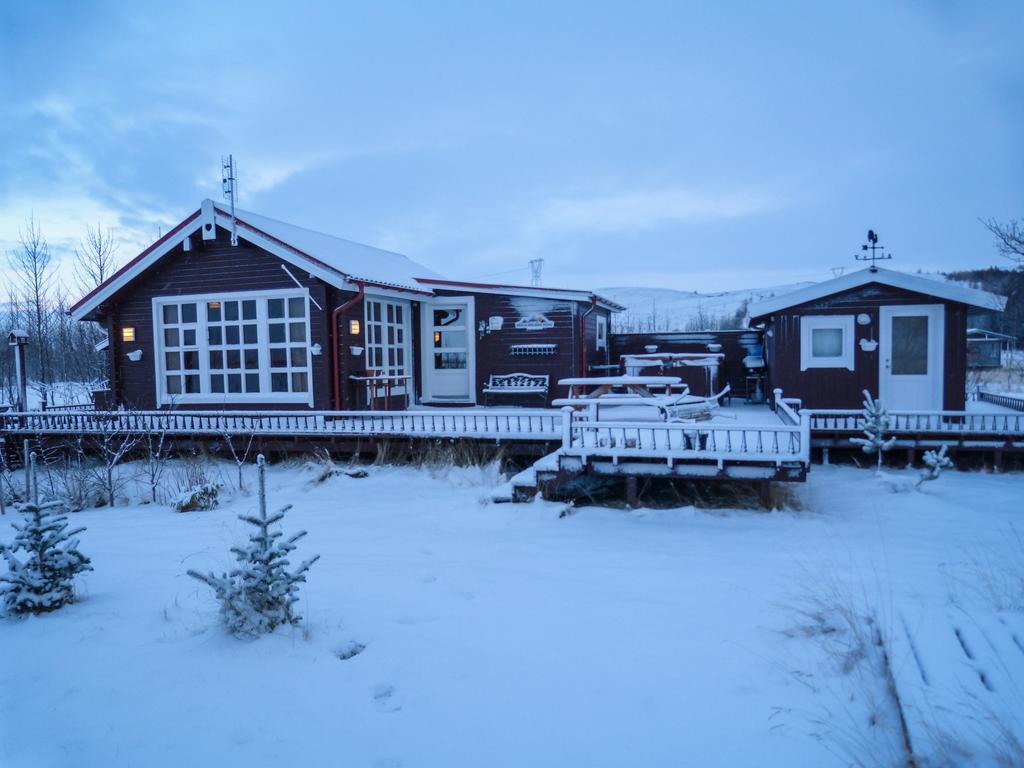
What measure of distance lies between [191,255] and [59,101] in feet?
26.3

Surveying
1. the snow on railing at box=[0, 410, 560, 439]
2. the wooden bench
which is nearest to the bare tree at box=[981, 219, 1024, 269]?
the snow on railing at box=[0, 410, 560, 439]

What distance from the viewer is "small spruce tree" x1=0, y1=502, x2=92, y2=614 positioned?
4750 millimetres

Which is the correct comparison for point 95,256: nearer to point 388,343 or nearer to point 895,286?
point 388,343

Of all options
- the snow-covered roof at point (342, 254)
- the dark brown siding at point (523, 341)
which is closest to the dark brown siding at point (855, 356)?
the dark brown siding at point (523, 341)

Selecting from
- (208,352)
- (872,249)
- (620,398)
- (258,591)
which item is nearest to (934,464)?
(620,398)

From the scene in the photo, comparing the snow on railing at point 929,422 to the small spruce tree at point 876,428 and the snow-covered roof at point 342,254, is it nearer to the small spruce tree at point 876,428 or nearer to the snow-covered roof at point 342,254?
the small spruce tree at point 876,428

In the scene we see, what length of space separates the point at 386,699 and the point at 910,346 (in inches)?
438

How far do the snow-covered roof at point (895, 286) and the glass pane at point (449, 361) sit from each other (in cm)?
633

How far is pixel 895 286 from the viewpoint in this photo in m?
Answer: 11.2

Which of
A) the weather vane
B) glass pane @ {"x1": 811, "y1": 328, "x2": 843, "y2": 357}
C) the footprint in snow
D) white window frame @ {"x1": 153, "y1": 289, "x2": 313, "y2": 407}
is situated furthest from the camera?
white window frame @ {"x1": 153, "y1": 289, "x2": 313, "y2": 407}

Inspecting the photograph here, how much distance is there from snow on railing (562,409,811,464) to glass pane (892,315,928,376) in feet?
15.5

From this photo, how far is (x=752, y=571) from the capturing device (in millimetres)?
5641

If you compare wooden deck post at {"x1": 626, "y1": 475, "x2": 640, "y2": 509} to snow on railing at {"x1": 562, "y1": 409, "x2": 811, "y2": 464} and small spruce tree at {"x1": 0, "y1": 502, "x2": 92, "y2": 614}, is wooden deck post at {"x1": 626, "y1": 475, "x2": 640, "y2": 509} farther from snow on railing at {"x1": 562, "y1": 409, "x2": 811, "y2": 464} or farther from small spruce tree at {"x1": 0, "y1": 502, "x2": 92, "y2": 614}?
small spruce tree at {"x1": 0, "y1": 502, "x2": 92, "y2": 614}

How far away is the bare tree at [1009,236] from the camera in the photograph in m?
6.72
